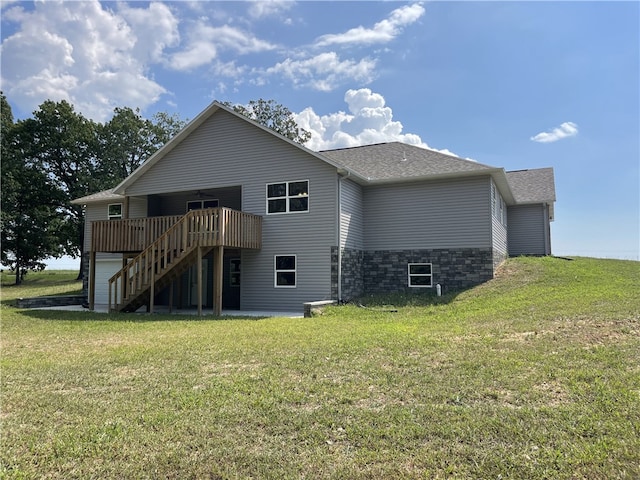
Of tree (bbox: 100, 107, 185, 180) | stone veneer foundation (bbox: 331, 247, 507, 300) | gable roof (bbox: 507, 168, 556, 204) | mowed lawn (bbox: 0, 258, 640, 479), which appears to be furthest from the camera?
tree (bbox: 100, 107, 185, 180)

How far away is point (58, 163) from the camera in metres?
34.1

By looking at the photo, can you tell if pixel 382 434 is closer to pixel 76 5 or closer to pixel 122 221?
pixel 76 5

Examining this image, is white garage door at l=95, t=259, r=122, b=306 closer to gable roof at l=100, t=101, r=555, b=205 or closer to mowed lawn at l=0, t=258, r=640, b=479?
gable roof at l=100, t=101, r=555, b=205

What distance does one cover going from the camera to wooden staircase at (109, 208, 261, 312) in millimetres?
13461

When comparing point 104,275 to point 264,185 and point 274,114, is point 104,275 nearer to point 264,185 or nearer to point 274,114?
point 264,185

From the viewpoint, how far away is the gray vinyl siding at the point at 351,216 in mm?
15117

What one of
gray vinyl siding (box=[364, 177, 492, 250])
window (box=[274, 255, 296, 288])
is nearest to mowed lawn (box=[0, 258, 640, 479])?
window (box=[274, 255, 296, 288])

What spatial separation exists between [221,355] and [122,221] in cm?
1055

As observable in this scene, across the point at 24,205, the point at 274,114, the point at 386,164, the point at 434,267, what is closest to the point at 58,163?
the point at 24,205

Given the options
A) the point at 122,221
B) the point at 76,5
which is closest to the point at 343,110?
the point at 122,221

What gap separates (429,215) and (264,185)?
6129mm

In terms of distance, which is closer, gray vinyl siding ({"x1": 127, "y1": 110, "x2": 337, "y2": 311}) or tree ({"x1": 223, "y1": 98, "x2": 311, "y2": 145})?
gray vinyl siding ({"x1": 127, "y1": 110, "x2": 337, "y2": 311})

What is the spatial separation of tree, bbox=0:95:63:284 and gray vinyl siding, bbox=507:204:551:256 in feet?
105

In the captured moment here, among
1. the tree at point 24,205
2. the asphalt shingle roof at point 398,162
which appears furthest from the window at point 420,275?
the tree at point 24,205
